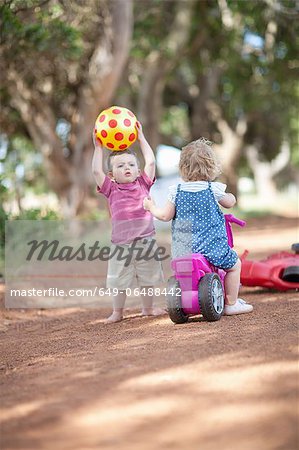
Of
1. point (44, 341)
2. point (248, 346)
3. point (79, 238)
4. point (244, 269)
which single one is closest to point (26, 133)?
point (79, 238)

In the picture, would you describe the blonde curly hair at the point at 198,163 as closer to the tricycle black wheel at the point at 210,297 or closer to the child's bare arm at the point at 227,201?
the child's bare arm at the point at 227,201

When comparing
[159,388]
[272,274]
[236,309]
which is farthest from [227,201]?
[159,388]

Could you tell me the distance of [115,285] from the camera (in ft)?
19.5

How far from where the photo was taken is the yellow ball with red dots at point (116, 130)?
19.7ft

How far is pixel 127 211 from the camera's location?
19.4 ft

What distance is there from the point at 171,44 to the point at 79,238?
19.5 ft

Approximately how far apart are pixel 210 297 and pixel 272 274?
1985 mm

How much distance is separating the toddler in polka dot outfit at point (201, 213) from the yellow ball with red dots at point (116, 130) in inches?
27.7

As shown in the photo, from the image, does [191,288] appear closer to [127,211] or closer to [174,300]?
[174,300]

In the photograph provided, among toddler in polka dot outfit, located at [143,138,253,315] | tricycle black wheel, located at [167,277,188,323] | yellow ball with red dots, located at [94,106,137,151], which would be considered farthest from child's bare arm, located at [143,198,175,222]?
yellow ball with red dots, located at [94,106,137,151]

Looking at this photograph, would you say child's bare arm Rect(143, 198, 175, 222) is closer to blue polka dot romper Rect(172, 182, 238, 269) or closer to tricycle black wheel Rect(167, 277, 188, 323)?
blue polka dot romper Rect(172, 182, 238, 269)

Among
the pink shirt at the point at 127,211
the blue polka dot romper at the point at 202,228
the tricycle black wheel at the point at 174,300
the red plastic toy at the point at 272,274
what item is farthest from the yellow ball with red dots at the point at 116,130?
the red plastic toy at the point at 272,274

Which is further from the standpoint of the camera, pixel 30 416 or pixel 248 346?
pixel 248 346

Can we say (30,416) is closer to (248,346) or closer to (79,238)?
(248,346)
